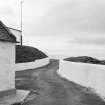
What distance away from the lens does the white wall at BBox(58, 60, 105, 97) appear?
40.7 feet

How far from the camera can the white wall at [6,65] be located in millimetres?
11656

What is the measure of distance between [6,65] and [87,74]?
6.95m

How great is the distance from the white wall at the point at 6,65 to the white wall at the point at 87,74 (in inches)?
247

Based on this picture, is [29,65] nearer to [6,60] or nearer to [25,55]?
[25,55]

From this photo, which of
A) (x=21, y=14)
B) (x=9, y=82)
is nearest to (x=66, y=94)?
(x=9, y=82)

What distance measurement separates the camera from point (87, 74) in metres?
15.0

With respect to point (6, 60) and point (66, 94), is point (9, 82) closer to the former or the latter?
point (6, 60)

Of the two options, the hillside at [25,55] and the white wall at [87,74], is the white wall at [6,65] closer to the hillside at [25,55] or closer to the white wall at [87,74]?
the white wall at [87,74]

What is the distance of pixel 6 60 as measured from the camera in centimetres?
1195

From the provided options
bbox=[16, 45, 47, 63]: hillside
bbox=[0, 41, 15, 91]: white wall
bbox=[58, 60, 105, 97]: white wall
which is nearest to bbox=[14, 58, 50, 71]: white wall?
bbox=[16, 45, 47, 63]: hillside

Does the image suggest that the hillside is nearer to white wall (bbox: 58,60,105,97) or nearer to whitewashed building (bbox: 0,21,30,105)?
white wall (bbox: 58,60,105,97)

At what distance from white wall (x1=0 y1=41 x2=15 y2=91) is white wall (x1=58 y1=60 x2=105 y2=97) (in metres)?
6.26

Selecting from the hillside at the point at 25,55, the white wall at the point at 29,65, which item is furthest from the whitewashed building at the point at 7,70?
the hillside at the point at 25,55

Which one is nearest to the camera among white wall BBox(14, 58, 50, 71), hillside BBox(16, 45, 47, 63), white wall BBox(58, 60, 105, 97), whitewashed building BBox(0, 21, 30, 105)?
whitewashed building BBox(0, 21, 30, 105)
